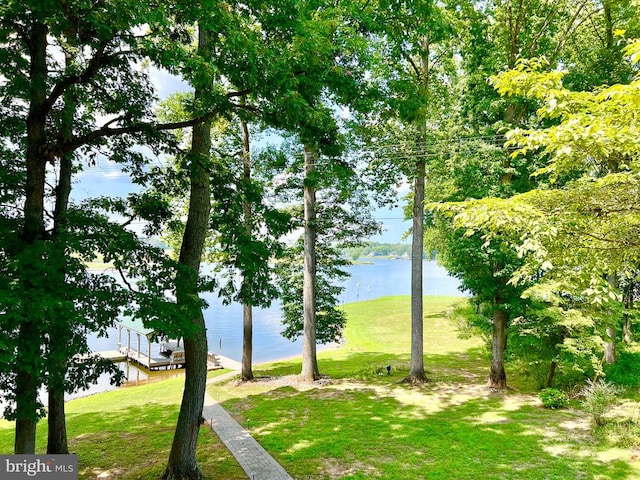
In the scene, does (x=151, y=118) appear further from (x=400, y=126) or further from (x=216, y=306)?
(x=216, y=306)

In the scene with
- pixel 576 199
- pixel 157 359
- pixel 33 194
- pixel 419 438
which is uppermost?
pixel 33 194

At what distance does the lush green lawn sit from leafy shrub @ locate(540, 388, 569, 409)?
0.71 ft

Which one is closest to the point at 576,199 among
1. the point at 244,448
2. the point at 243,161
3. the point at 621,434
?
the point at 621,434

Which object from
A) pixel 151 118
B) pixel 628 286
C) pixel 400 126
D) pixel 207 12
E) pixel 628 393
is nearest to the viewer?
pixel 207 12

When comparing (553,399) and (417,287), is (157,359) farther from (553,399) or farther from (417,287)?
(553,399)

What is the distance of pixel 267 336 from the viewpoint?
31.4 metres

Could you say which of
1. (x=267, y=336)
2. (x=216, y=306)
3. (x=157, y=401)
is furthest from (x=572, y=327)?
(x=216, y=306)

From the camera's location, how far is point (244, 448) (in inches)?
301

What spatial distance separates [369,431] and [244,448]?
2.73 meters

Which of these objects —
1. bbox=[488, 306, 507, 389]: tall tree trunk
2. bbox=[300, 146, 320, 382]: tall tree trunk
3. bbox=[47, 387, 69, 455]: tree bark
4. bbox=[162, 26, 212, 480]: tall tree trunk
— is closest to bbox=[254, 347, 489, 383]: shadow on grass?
bbox=[488, 306, 507, 389]: tall tree trunk

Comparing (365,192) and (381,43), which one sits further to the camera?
(365,192)

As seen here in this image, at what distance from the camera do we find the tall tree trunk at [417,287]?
11.9m

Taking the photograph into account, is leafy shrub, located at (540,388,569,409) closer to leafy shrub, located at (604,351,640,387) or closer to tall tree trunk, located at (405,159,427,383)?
leafy shrub, located at (604,351,640,387)

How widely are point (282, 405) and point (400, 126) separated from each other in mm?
9559
